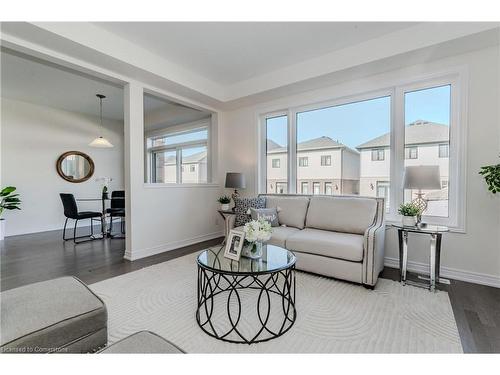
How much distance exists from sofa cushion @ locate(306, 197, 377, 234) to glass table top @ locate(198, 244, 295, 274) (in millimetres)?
1179

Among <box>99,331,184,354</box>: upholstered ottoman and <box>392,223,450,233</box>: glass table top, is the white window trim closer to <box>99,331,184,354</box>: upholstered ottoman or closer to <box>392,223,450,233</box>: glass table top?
<box>392,223,450,233</box>: glass table top

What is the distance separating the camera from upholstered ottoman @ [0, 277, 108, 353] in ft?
3.59

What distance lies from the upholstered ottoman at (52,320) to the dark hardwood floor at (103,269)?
1.42m

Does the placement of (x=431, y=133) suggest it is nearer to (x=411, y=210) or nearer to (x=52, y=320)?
(x=411, y=210)

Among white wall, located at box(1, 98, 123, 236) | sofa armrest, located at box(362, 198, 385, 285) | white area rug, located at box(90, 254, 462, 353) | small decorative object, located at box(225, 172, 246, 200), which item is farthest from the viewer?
white wall, located at box(1, 98, 123, 236)

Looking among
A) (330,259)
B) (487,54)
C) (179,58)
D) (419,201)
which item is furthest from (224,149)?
(487,54)

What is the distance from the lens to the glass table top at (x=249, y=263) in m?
1.74

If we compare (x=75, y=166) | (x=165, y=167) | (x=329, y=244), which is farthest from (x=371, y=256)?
(x=75, y=166)

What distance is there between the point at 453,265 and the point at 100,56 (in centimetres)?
465

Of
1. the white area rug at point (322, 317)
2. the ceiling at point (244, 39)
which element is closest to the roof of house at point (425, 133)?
the ceiling at point (244, 39)

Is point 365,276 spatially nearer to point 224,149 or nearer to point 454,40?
point 454,40

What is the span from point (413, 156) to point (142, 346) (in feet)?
11.2

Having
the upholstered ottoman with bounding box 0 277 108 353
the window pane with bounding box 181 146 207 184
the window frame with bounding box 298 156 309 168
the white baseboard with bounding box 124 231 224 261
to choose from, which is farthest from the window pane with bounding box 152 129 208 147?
the upholstered ottoman with bounding box 0 277 108 353
